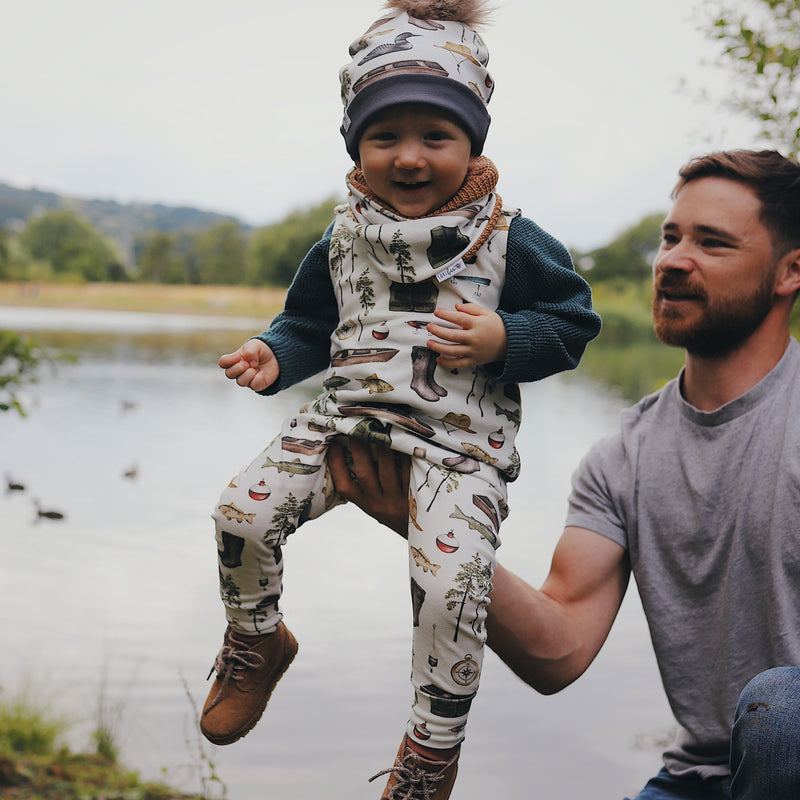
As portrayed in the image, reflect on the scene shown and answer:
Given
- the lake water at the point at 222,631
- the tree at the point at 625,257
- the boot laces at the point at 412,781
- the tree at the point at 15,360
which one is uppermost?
the tree at the point at 625,257

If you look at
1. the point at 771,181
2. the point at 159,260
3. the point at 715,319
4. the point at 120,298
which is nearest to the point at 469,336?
the point at 715,319

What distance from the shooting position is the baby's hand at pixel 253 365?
1.95 meters

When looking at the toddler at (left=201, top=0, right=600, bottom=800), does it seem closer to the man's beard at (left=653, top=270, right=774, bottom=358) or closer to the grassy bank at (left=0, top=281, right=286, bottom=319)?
the man's beard at (left=653, top=270, right=774, bottom=358)

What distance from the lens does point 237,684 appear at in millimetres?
1955

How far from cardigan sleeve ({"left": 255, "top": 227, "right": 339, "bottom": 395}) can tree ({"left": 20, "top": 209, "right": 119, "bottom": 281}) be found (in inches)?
1933

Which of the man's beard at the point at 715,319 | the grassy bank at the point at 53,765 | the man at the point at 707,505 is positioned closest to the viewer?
the man at the point at 707,505

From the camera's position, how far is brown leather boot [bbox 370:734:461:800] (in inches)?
70.1

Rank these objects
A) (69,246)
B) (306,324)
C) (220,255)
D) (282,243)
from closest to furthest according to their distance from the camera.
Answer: (306,324), (282,243), (220,255), (69,246)

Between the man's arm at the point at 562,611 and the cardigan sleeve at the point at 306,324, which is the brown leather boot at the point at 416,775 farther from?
the cardigan sleeve at the point at 306,324

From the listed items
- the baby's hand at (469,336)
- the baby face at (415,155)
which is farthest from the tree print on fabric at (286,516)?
the baby face at (415,155)

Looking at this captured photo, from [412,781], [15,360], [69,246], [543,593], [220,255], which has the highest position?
[69,246]

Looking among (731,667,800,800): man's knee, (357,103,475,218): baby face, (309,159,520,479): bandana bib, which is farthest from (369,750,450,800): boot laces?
(357,103,475,218): baby face

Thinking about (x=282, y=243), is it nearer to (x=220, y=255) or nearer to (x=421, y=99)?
(x=220, y=255)

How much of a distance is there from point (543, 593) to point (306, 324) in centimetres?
91
